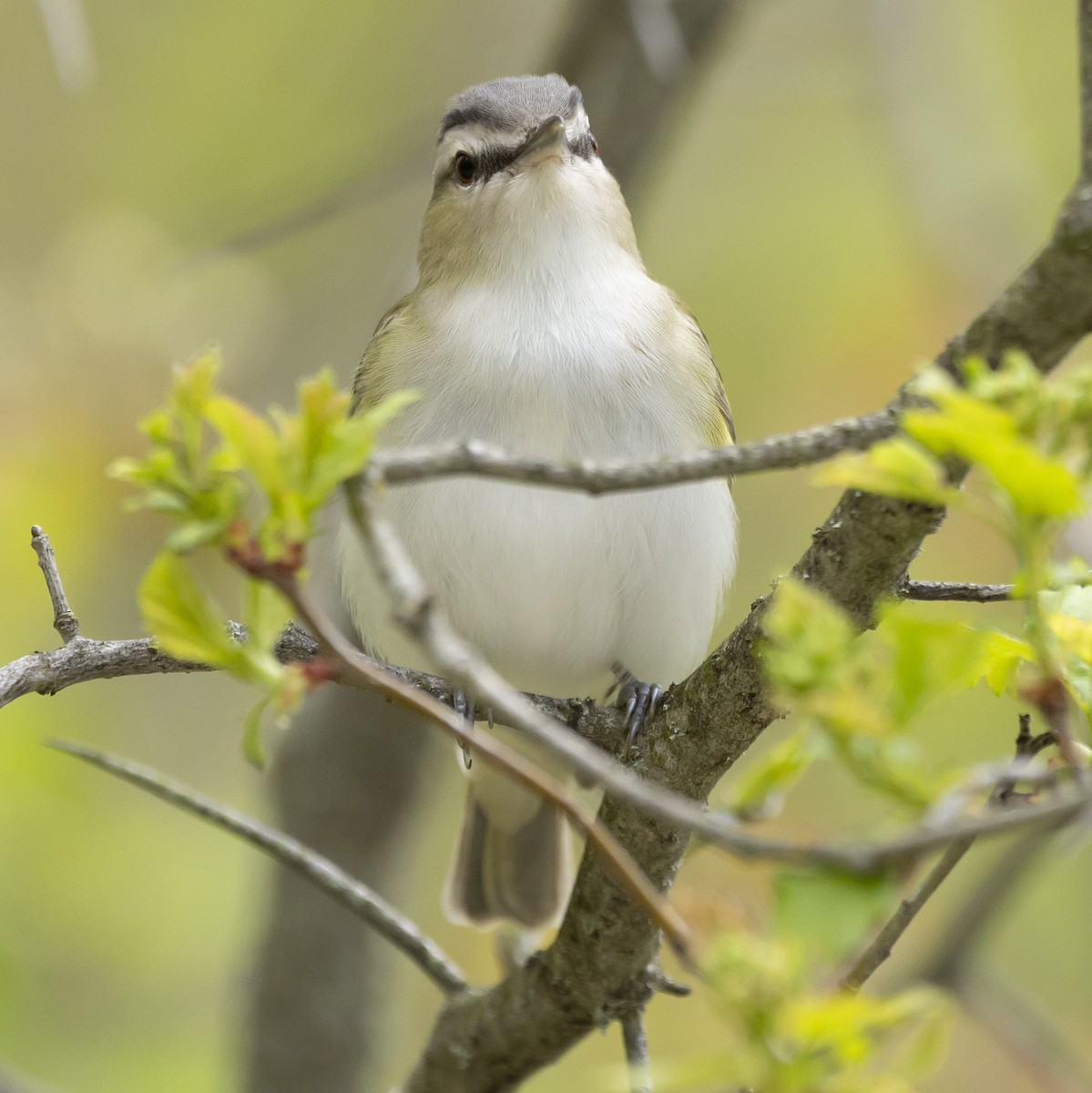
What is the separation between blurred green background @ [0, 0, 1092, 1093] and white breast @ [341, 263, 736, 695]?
4.39ft

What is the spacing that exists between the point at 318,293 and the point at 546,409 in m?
4.80

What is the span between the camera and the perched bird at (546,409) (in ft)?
10.8

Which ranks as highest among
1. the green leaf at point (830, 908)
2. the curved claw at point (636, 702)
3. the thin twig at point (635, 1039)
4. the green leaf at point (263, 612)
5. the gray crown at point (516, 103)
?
the gray crown at point (516, 103)

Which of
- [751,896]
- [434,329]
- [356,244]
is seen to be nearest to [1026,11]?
[356,244]

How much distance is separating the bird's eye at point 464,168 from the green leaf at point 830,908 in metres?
2.88

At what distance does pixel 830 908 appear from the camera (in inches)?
46.7

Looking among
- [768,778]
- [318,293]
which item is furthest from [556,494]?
[318,293]

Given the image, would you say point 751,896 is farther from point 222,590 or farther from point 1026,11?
point 1026,11

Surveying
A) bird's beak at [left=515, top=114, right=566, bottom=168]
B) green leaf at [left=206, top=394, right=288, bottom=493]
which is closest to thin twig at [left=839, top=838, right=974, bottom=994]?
green leaf at [left=206, top=394, right=288, bottom=493]

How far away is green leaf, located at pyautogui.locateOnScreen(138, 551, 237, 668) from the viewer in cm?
131

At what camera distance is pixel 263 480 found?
124 cm

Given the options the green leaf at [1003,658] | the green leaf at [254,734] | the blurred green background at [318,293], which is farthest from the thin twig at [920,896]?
the blurred green background at [318,293]

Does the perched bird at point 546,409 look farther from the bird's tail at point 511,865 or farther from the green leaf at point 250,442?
the green leaf at point 250,442

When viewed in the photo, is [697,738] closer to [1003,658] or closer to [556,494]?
[1003,658]
